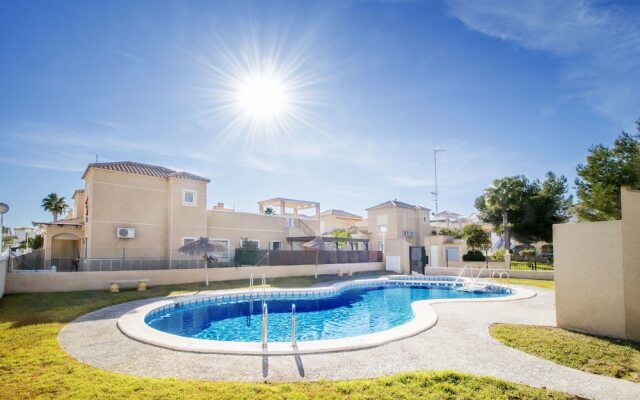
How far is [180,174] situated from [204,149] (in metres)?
4.93

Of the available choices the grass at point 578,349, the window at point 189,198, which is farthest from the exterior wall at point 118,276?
the grass at point 578,349

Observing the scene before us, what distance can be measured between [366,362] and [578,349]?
16.5 feet

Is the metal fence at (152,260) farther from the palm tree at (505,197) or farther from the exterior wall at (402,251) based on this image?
the palm tree at (505,197)

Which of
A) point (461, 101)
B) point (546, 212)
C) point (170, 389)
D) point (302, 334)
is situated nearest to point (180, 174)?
point (302, 334)

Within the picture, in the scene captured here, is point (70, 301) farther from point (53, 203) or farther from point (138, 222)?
point (53, 203)

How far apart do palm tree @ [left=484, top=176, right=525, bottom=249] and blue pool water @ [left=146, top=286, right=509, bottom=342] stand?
19399 mm

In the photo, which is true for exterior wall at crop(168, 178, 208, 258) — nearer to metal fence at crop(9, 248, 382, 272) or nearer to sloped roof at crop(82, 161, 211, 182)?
sloped roof at crop(82, 161, 211, 182)

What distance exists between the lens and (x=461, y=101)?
57.4 feet

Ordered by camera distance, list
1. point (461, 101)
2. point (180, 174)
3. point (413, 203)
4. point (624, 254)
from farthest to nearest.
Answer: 1. point (413, 203)
2. point (180, 174)
3. point (461, 101)
4. point (624, 254)

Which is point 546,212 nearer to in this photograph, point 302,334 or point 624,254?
point 624,254

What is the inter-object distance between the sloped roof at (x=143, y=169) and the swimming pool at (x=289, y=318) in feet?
33.8

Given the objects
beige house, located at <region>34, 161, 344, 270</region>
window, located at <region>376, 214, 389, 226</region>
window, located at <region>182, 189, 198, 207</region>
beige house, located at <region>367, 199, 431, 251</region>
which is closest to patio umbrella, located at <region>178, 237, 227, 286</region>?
beige house, located at <region>34, 161, 344, 270</region>

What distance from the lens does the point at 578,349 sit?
7.93 meters

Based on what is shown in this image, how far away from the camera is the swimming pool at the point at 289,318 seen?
27.5ft
